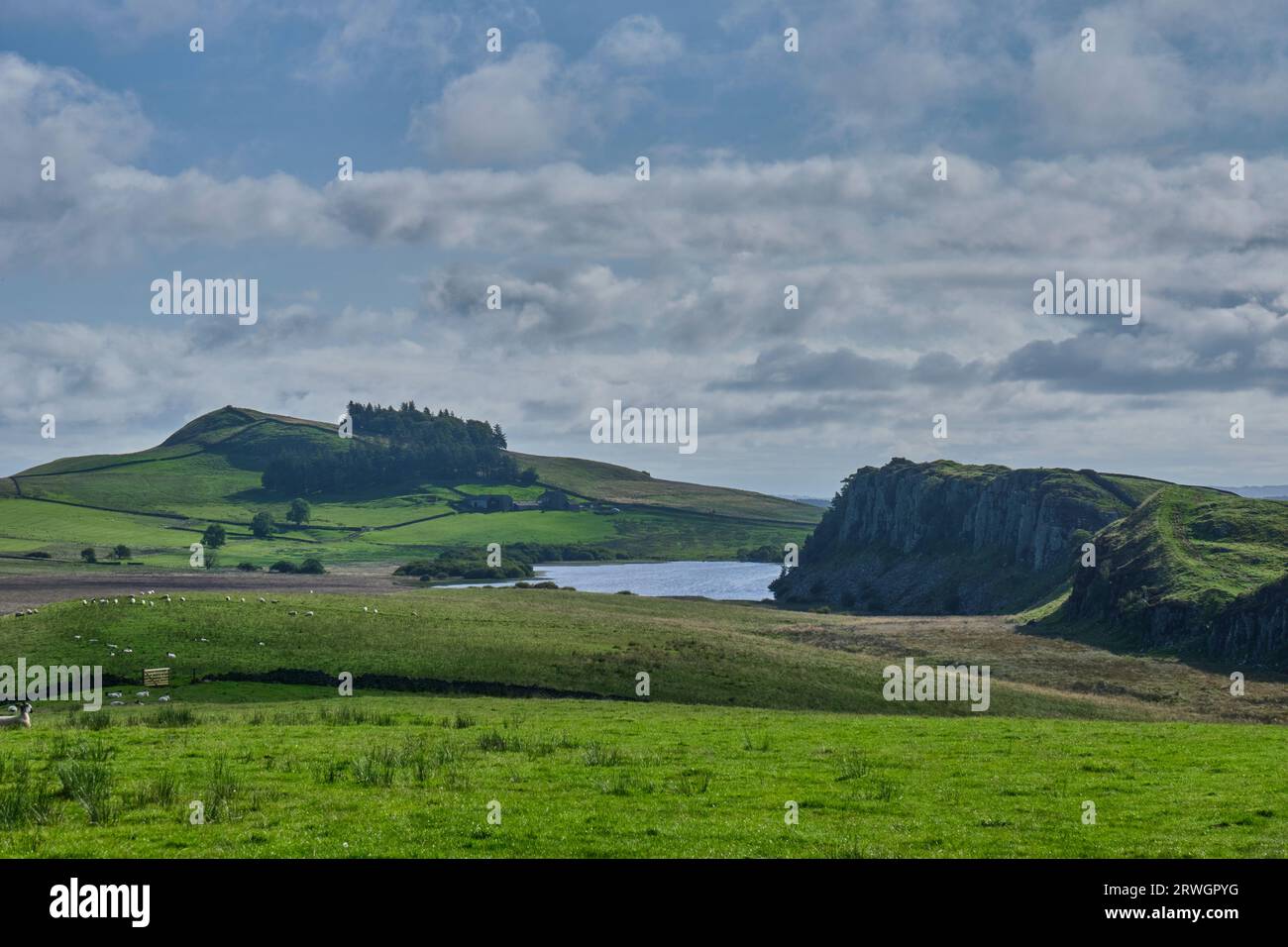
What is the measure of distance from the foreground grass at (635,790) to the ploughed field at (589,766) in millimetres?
99

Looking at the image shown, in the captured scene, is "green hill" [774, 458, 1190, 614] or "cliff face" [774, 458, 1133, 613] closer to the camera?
"green hill" [774, 458, 1190, 614]

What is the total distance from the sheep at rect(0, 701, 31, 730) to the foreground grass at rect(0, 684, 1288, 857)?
2.10ft

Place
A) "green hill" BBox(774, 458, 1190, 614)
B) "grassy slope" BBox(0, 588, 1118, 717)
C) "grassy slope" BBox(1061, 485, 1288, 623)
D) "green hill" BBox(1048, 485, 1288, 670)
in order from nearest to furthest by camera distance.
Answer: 1. "grassy slope" BBox(0, 588, 1118, 717)
2. "green hill" BBox(1048, 485, 1288, 670)
3. "grassy slope" BBox(1061, 485, 1288, 623)
4. "green hill" BBox(774, 458, 1190, 614)

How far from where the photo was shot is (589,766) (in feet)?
95.5

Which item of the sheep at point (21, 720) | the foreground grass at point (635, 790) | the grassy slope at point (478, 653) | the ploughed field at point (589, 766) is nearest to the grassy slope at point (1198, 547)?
the ploughed field at point (589, 766)

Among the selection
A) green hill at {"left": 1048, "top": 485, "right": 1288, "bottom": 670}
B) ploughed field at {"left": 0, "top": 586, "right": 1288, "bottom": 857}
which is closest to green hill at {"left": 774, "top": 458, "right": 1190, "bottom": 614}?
green hill at {"left": 1048, "top": 485, "right": 1288, "bottom": 670}

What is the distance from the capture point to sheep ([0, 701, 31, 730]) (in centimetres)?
3938

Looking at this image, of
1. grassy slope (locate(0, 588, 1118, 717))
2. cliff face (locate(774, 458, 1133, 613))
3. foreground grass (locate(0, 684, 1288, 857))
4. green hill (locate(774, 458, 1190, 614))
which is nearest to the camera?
foreground grass (locate(0, 684, 1288, 857))

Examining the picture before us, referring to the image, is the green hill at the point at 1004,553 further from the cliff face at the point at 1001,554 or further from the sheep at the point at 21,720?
the sheep at the point at 21,720

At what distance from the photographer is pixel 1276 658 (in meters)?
87.4

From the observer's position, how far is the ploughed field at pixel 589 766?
2116cm

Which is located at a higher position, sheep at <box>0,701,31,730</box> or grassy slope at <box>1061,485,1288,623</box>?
grassy slope at <box>1061,485,1288,623</box>

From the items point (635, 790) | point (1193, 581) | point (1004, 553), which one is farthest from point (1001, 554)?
point (635, 790)

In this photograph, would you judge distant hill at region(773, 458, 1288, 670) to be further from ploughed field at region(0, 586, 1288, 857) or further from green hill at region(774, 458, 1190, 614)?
ploughed field at region(0, 586, 1288, 857)
